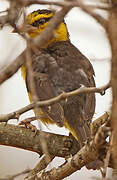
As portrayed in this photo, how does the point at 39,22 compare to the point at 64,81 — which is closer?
the point at 64,81

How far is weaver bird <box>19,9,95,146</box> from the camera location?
3748 mm

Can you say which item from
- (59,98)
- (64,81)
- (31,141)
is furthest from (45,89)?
(59,98)

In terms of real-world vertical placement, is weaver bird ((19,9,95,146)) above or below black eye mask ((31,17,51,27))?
below

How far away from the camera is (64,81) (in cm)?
417

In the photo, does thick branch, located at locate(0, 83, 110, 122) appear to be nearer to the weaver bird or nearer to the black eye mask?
the weaver bird

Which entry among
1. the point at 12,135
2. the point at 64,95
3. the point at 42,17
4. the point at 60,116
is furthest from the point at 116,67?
the point at 42,17

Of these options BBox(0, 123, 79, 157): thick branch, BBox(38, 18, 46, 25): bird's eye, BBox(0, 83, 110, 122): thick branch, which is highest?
BBox(0, 83, 110, 122): thick branch

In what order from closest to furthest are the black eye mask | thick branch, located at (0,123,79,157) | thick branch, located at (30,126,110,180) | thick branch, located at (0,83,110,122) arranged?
thick branch, located at (0,83,110,122)
thick branch, located at (30,126,110,180)
thick branch, located at (0,123,79,157)
the black eye mask

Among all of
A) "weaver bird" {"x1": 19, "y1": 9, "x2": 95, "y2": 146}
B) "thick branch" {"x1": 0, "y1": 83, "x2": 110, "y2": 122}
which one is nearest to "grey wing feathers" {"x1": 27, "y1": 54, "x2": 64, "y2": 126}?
"weaver bird" {"x1": 19, "y1": 9, "x2": 95, "y2": 146}

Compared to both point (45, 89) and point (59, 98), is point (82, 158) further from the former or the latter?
point (45, 89)

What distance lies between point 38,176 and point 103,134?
130 centimetres

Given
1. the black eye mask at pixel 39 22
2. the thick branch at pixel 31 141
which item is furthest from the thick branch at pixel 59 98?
the black eye mask at pixel 39 22

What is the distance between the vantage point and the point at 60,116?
3.76 metres

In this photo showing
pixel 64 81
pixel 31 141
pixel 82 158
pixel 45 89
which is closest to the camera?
pixel 82 158
